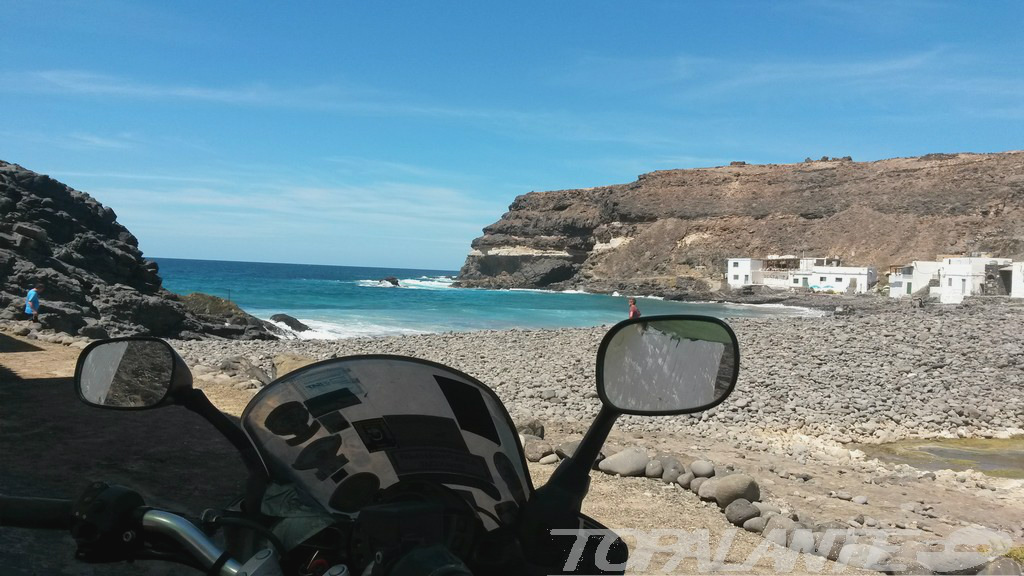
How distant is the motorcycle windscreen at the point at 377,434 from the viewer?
6.20 feet

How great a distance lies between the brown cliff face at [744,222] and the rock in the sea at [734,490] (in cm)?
8125

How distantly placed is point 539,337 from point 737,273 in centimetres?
6446

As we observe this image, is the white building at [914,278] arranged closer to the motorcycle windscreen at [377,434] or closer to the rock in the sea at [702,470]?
the rock in the sea at [702,470]

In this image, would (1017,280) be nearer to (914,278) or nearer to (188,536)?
(914,278)

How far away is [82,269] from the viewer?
26656 millimetres

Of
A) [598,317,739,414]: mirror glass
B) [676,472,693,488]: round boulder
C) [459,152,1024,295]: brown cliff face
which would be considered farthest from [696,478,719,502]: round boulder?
[459,152,1024,295]: brown cliff face

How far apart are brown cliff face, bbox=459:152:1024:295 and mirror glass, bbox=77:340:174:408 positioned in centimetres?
8683

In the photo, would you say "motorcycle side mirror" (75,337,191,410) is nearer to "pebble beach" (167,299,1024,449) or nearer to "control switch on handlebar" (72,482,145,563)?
"control switch on handlebar" (72,482,145,563)

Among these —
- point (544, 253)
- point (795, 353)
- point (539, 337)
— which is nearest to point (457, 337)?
point (539, 337)

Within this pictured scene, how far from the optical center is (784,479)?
27.9 ft

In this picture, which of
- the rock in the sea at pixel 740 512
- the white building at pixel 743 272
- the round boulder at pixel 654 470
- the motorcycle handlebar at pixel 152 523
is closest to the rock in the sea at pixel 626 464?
the round boulder at pixel 654 470

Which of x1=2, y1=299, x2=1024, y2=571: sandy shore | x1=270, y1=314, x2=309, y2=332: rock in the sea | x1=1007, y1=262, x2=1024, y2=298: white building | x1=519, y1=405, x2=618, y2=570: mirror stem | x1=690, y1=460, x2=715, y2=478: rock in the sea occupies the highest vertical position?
A: x1=1007, y1=262, x2=1024, y2=298: white building

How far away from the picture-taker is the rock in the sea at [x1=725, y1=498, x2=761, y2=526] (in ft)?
20.5

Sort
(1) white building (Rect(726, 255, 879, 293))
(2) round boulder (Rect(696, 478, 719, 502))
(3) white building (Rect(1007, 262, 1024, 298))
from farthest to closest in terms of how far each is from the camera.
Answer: (1) white building (Rect(726, 255, 879, 293)) → (3) white building (Rect(1007, 262, 1024, 298)) → (2) round boulder (Rect(696, 478, 719, 502))
